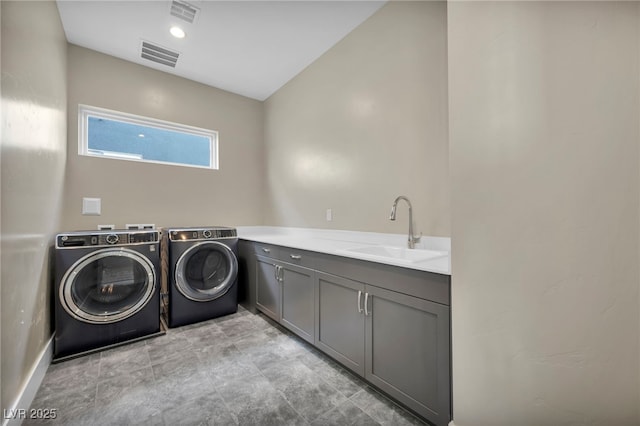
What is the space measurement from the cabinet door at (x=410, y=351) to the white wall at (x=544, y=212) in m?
0.10

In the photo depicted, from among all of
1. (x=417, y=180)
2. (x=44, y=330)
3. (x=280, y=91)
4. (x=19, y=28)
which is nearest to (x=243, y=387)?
(x=44, y=330)

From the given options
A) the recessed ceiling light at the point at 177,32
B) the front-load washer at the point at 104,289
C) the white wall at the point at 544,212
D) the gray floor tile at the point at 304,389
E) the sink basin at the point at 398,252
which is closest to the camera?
the white wall at the point at 544,212

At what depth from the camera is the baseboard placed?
124 cm

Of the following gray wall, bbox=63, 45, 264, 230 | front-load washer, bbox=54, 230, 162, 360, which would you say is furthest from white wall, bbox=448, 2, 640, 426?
gray wall, bbox=63, 45, 264, 230

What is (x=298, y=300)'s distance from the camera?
217cm

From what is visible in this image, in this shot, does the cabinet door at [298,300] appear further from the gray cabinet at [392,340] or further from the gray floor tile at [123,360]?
the gray floor tile at [123,360]

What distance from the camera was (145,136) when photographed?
3064 millimetres

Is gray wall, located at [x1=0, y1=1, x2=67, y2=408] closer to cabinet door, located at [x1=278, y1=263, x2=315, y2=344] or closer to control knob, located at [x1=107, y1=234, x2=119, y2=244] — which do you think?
control knob, located at [x1=107, y1=234, x2=119, y2=244]

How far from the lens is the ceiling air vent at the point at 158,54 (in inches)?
105

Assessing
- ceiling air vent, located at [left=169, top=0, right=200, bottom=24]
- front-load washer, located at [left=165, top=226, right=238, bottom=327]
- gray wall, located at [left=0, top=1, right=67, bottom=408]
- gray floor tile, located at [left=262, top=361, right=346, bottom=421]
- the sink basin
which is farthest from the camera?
front-load washer, located at [left=165, top=226, right=238, bottom=327]

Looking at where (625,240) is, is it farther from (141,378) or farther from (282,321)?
(141,378)

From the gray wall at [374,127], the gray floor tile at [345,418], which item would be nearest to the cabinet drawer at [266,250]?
the gray wall at [374,127]

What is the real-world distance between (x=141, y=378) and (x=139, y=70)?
3.06 m

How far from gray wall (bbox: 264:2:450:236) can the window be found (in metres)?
1.11
